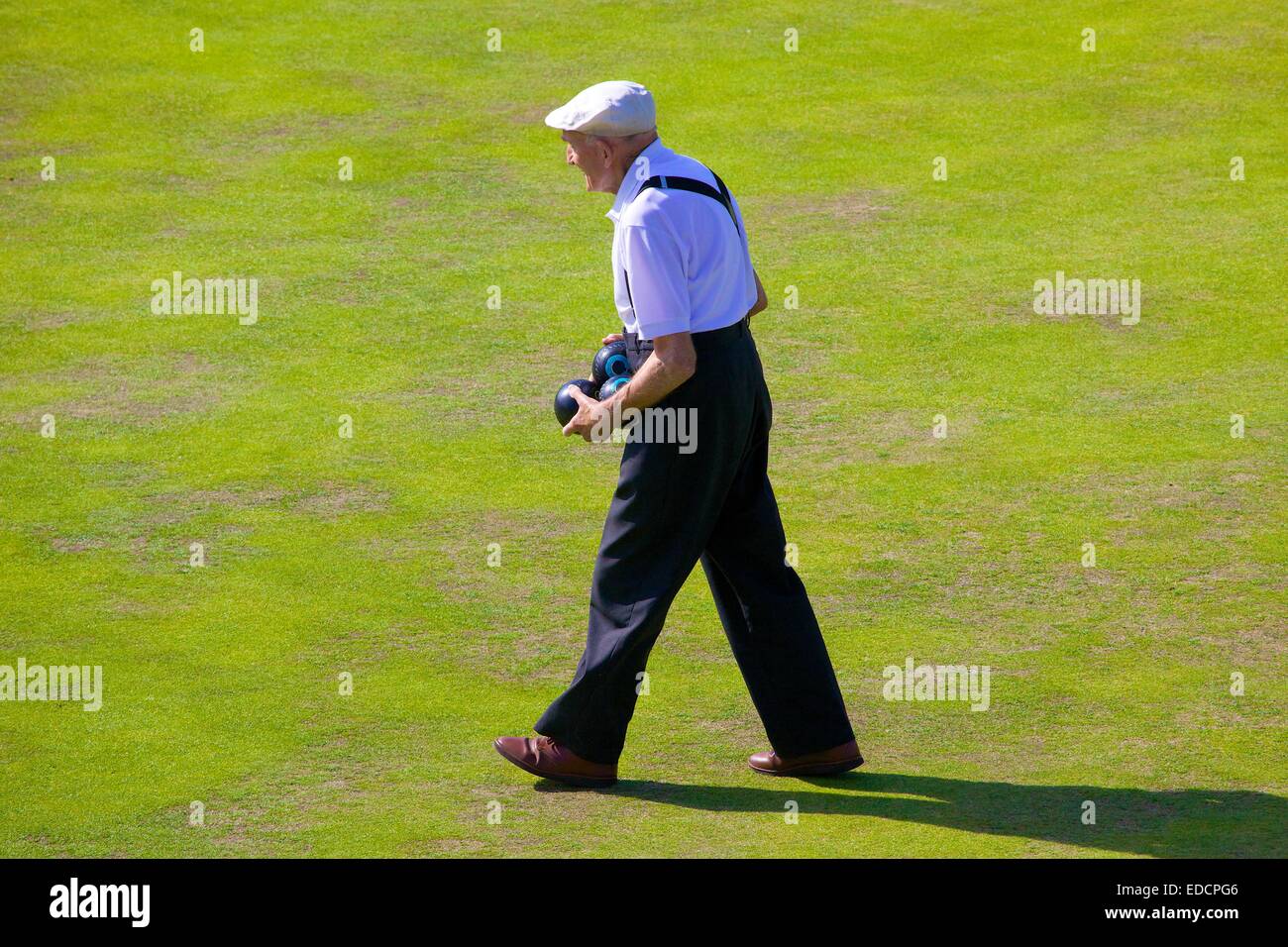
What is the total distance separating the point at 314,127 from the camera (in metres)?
15.6

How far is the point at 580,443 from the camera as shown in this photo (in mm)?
9805

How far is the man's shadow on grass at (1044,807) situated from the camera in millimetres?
5438

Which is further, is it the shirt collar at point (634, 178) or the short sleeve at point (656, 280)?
the shirt collar at point (634, 178)

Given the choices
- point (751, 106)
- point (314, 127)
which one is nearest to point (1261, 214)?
point (751, 106)

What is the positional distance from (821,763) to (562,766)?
0.93 m

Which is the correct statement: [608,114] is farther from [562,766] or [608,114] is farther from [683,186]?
[562,766]

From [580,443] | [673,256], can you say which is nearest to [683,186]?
[673,256]

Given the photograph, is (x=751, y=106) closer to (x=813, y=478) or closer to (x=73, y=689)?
(x=813, y=478)

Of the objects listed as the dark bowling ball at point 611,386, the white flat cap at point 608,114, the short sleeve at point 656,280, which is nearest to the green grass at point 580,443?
the dark bowling ball at point 611,386

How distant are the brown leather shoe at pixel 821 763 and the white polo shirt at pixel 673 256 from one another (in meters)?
1.58

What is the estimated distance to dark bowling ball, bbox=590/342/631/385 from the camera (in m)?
5.94

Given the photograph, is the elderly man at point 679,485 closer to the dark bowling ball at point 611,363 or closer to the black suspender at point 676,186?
the black suspender at point 676,186

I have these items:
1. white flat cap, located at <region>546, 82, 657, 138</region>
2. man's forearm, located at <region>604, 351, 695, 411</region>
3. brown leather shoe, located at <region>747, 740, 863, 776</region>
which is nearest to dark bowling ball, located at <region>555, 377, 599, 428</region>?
man's forearm, located at <region>604, 351, 695, 411</region>

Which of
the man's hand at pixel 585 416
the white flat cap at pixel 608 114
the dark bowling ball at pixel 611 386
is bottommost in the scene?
the man's hand at pixel 585 416
